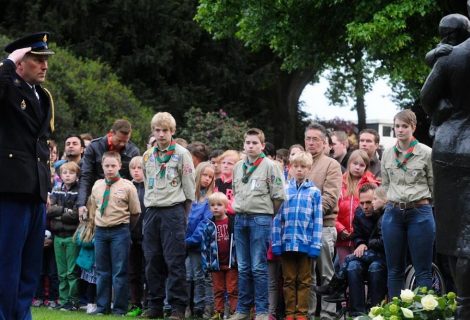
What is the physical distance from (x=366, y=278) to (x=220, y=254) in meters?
1.87

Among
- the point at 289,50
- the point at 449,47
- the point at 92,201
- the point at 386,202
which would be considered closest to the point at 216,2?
the point at 289,50

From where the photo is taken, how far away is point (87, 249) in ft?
41.6

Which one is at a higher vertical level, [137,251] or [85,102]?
[85,102]

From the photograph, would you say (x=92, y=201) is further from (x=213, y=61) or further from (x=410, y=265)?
(x=213, y=61)

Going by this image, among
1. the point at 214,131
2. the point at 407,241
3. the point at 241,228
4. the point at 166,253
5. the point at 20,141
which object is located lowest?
the point at 166,253

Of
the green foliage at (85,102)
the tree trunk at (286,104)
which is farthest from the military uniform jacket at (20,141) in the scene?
the tree trunk at (286,104)

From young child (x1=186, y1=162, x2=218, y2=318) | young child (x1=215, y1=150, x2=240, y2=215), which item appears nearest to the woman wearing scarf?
young child (x1=186, y1=162, x2=218, y2=318)

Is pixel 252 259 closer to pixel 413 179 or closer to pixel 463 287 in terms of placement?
pixel 413 179

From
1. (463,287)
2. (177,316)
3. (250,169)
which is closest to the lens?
(463,287)

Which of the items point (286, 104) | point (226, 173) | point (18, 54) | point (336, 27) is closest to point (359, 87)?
point (286, 104)

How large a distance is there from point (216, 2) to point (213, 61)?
648 centimetres

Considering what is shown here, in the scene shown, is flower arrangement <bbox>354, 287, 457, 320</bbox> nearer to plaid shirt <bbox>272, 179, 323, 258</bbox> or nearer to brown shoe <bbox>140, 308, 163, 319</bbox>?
plaid shirt <bbox>272, 179, 323, 258</bbox>

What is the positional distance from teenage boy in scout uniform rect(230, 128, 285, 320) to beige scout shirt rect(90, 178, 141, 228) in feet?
5.09

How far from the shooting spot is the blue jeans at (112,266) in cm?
1183
